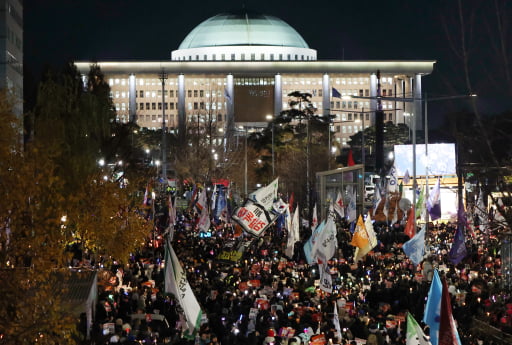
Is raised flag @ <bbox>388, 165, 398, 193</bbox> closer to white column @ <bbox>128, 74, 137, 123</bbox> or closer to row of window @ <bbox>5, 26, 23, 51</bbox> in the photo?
row of window @ <bbox>5, 26, 23, 51</bbox>

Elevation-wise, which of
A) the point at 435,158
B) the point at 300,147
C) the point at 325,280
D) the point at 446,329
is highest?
the point at 300,147

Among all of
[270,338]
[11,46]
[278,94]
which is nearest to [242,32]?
[278,94]

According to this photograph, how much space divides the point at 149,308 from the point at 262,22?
145 metres

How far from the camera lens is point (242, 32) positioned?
158125 mm

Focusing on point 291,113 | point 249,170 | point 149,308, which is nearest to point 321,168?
point 291,113

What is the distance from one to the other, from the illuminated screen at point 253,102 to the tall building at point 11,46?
9470cm

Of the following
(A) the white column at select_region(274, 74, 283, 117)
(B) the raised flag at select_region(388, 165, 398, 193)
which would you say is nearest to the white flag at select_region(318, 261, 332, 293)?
(B) the raised flag at select_region(388, 165, 398, 193)

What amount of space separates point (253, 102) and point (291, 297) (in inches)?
4672

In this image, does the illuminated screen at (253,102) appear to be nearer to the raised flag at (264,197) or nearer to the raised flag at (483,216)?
the raised flag at (483,216)

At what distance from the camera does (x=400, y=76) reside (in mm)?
145000

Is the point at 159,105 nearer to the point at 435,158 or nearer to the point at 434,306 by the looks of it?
the point at 435,158

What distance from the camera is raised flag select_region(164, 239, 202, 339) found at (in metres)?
14.6

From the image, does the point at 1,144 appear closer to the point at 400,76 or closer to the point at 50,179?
the point at 50,179

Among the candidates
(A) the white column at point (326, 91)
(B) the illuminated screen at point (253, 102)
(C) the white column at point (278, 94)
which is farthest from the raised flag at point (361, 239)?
(A) the white column at point (326, 91)
